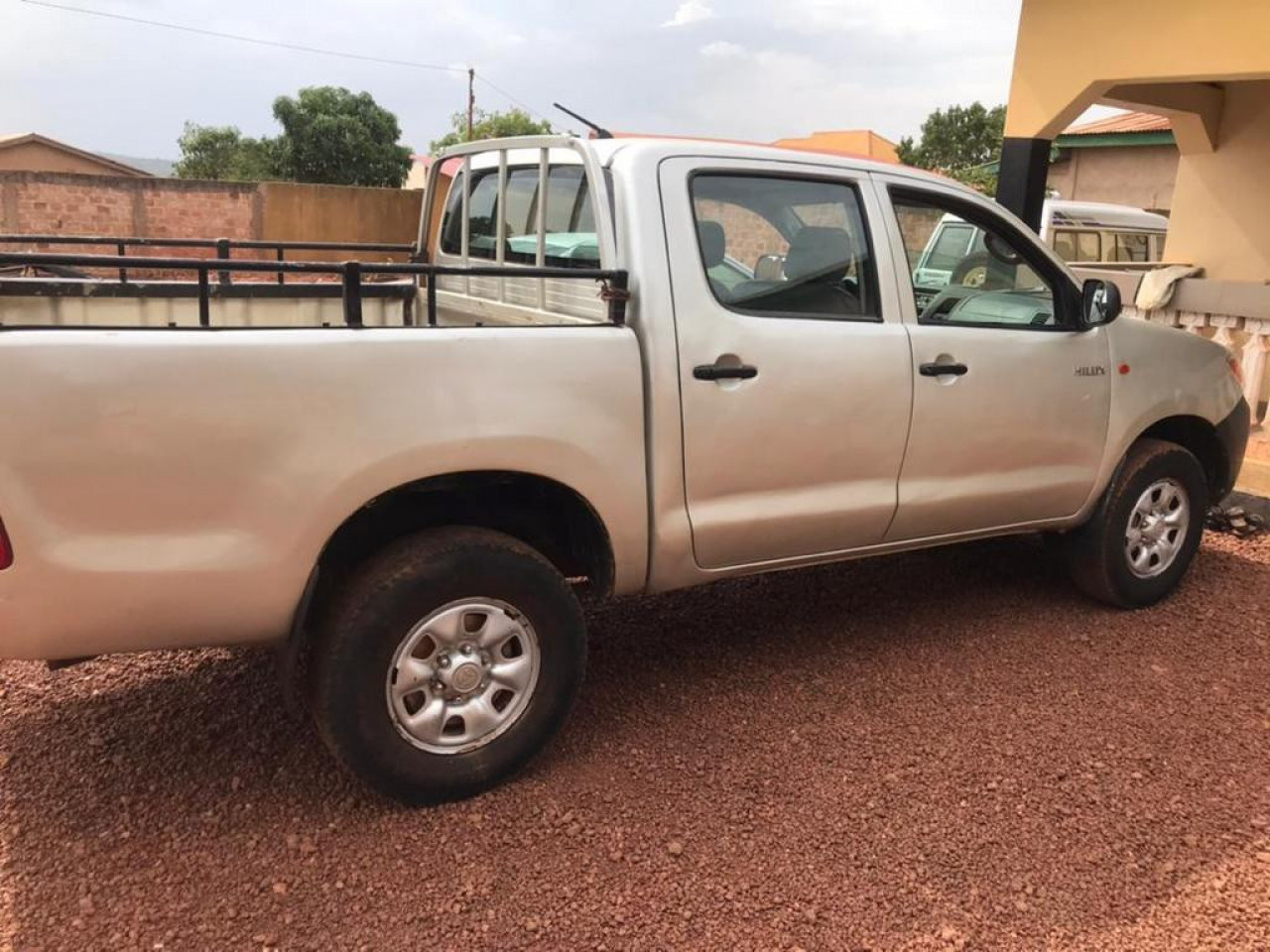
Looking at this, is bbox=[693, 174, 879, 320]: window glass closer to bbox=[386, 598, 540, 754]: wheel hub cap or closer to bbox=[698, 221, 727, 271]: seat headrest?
bbox=[698, 221, 727, 271]: seat headrest

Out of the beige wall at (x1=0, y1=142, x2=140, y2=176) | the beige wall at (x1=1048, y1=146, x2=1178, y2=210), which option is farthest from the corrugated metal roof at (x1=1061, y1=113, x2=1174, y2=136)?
the beige wall at (x1=0, y1=142, x2=140, y2=176)

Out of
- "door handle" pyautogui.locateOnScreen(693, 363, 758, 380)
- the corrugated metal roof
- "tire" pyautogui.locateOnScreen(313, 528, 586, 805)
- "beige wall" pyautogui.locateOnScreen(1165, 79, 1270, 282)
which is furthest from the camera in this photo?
the corrugated metal roof

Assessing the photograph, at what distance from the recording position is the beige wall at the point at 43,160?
25109mm

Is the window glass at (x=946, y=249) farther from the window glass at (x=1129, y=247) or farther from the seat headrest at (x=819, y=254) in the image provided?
the window glass at (x=1129, y=247)

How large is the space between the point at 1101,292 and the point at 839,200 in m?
1.19

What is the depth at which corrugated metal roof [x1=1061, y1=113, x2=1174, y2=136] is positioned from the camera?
64.4 ft

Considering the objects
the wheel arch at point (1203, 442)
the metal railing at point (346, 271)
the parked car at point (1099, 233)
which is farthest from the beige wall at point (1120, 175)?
the metal railing at point (346, 271)

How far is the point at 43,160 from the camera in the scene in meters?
25.9

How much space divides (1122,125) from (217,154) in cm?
3712

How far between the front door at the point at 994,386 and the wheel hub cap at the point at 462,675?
155 cm

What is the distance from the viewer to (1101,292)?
4105 millimetres

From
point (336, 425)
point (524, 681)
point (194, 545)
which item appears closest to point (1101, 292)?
point (524, 681)

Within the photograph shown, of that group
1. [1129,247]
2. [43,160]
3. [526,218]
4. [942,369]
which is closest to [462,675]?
[526,218]

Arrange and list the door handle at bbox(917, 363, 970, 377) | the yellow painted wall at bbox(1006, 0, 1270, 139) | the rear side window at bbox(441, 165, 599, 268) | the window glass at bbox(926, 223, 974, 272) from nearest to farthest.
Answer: the rear side window at bbox(441, 165, 599, 268), the door handle at bbox(917, 363, 970, 377), the window glass at bbox(926, 223, 974, 272), the yellow painted wall at bbox(1006, 0, 1270, 139)
